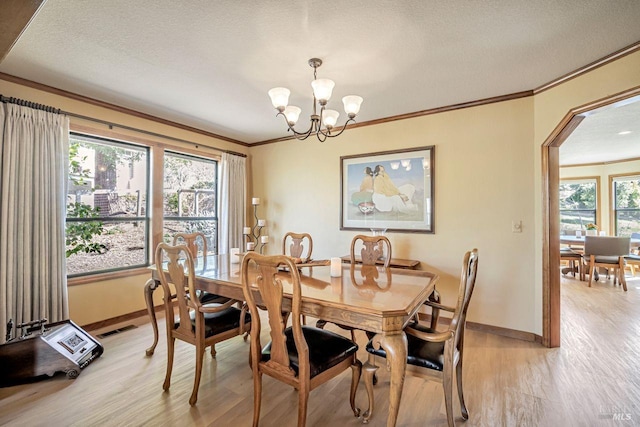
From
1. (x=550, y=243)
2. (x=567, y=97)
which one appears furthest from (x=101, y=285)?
(x=567, y=97)

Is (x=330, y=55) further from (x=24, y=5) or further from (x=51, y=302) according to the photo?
(x=51, y=302)

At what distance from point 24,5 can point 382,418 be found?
289cm

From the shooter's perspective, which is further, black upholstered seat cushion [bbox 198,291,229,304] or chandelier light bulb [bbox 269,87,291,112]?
black upholstered seat cushion [bbox 198,291,229,304]

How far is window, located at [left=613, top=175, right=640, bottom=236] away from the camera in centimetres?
647

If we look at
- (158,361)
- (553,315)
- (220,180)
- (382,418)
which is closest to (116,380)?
(158,361)

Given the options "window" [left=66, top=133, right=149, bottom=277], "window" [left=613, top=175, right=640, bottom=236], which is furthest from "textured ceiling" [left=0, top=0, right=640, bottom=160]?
"window" [left=613, top=175, right=640, bottom=236]

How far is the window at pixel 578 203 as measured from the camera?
7027 millimetres

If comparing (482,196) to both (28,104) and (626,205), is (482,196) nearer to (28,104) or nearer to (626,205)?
(28,104)

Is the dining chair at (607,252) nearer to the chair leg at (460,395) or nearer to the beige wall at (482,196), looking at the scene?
the beige wall at (482,196)

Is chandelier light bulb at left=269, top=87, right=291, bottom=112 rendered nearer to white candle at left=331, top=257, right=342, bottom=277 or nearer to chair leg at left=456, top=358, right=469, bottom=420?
white candle at left=331, top=257, right=342, bottom=277

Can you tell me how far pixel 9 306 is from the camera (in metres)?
2.61

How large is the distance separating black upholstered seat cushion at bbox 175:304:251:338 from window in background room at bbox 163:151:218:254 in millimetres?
2168

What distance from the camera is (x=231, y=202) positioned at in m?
4.73

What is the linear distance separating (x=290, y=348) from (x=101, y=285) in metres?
2.80
